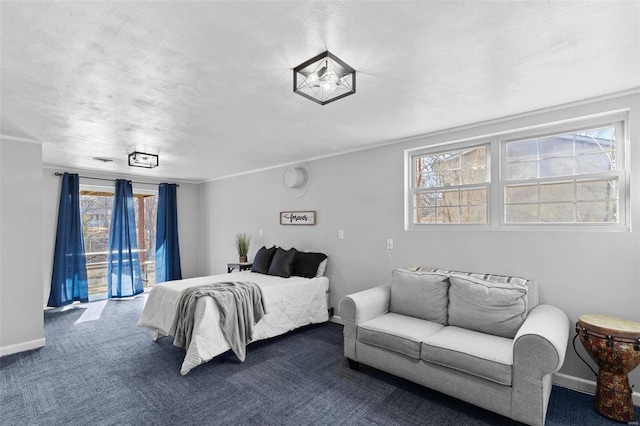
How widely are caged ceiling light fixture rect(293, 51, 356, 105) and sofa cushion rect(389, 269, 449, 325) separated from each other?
1.98 metres

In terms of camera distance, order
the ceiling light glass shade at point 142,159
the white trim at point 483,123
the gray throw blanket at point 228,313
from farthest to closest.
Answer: the ceiling light glass shade at point 142,159 < the gray throw blanket at point 228,313 < the white trim at point 483,123

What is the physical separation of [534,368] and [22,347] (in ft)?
16.1

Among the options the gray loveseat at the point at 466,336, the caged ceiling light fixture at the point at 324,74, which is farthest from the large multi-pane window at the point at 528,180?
the caged ceiling light fixture at the point at 324,74

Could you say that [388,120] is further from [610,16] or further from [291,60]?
[610,16]

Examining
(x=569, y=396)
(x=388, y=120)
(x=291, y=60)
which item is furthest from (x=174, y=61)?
(x=569, y=396)

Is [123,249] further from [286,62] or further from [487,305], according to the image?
[487,305]

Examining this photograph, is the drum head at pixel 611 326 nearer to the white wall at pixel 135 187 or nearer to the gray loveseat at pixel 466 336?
the gray loveseat at pixel 466 336

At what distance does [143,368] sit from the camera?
3.05 meters

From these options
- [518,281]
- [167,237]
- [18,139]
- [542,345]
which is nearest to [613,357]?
[542,345]

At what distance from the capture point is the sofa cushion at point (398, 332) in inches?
101

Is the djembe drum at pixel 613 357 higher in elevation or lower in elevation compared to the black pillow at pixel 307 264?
lower

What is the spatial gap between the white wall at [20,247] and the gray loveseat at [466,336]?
11.6 feet

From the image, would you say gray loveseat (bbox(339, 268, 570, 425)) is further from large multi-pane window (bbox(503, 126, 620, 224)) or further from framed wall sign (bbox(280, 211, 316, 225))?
framed wall sign (bbox(280, 211, 316, 225))

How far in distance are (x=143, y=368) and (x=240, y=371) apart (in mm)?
947
